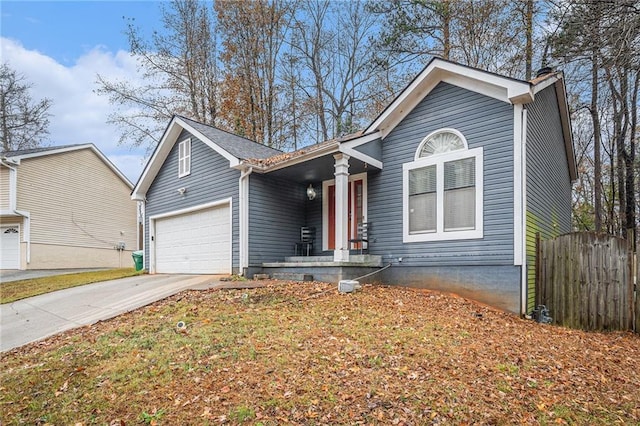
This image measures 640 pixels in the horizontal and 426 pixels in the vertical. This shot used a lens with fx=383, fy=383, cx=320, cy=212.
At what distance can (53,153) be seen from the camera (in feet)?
63.0

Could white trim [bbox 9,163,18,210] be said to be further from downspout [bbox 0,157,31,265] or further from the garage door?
the garage door

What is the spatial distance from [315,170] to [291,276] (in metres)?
2.99

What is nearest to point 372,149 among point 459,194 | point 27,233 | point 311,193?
point 459,194

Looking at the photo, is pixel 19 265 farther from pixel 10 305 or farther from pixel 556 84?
pixel 556 84

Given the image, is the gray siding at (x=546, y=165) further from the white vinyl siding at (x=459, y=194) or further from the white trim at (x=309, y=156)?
the white trim at (x=309, y=156)

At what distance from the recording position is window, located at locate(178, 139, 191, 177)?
1270 centimetres

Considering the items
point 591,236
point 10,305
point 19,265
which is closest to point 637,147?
point 591,236

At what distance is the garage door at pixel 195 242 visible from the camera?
448 inches

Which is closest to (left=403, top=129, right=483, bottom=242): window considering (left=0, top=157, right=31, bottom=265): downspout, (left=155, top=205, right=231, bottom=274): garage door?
(left=155, top=205, right=231, bottom=274): garage door

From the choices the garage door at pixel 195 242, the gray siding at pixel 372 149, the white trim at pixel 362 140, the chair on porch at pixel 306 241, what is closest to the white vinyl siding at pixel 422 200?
the gray siding at pixel 372 149

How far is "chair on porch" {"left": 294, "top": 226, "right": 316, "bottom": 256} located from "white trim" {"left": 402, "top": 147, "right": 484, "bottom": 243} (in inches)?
129

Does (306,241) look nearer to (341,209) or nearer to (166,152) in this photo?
(341,209)

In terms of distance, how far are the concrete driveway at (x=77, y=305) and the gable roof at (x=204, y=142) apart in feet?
12.0

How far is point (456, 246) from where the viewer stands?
27.0ft
